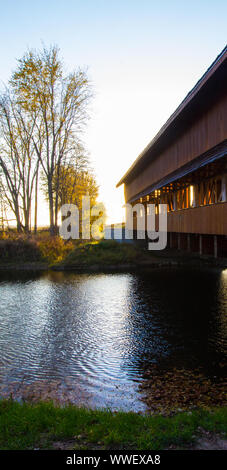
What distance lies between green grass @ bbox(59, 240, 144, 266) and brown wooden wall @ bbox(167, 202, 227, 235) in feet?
27.8

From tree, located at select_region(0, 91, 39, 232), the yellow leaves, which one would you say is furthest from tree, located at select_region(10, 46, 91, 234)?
the yellow leaves

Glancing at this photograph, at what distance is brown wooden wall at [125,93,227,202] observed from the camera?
1196cm

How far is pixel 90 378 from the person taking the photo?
23.5ft

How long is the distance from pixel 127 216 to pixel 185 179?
22.9m

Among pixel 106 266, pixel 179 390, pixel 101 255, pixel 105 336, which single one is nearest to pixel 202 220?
pixel 105 336

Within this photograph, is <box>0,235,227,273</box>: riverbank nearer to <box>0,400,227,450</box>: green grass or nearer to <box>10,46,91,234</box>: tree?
<box>10,46,91,234</box>: tree

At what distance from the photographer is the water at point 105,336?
6852mm

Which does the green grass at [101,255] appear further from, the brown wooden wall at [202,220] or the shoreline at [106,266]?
the brown wooden wall at [202,220]

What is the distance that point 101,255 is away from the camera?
2838 centimetres

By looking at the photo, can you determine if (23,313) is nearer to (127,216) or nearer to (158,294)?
(158,294)

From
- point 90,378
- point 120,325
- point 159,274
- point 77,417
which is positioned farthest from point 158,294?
point 77,417

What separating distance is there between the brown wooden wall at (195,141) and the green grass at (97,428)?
8.88 meters

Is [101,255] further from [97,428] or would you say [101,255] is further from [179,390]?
[97,428]
